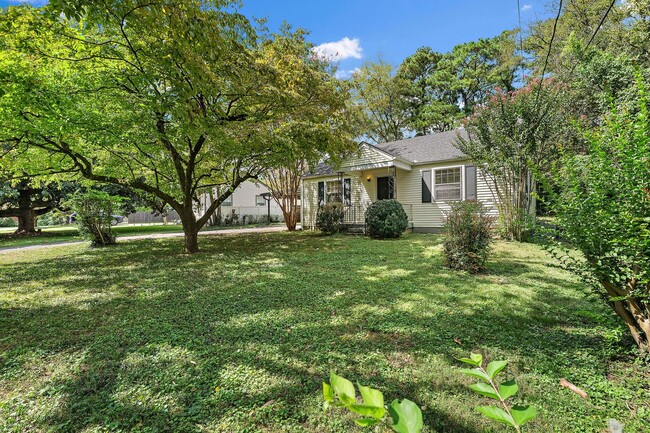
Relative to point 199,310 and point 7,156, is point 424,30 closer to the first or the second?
point 199,310

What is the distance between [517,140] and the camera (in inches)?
340

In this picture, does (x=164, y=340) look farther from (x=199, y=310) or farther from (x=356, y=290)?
(x=356, y=290)

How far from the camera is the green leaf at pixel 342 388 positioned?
591 mm

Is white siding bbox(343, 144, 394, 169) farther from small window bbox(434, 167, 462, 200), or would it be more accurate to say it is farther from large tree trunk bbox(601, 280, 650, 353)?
large tree trunk bbox(601, 280, 650, 353)

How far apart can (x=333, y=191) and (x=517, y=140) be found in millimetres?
8564

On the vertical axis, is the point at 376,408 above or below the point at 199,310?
above

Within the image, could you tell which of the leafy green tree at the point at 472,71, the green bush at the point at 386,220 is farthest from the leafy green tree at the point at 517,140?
the leafy green tree at the point at 472,71

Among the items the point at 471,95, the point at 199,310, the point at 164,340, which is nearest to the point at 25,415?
the point at 164,340

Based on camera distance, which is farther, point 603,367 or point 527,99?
point 527,99

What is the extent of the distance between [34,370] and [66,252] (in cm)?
836

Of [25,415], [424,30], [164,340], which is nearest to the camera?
[25,415]

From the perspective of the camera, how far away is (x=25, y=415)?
210 cm

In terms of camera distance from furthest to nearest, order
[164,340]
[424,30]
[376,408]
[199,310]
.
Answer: [424,30] < [199,310] < [164,340] < [376,408]

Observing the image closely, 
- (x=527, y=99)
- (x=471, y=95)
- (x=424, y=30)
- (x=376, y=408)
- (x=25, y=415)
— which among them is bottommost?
(x=25, y=415)
